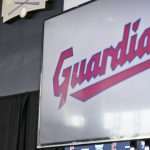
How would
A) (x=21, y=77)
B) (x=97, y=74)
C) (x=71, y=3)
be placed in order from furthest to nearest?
1. (x=21, y=77)
2. (x=71, y=3)
3. (x=97, y=74)

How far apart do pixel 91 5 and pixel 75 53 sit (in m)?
0.35

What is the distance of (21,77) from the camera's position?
12.2ft

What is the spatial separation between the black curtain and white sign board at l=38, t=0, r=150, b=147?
11.1 inches

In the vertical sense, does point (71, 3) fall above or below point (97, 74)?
above

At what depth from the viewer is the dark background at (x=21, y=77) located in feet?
11.1

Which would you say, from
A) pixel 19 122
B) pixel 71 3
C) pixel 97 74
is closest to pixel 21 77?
pixel 19 122

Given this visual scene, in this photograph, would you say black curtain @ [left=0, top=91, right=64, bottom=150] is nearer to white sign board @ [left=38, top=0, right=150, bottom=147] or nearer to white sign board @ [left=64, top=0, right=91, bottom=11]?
white sign board @ [left=38, top=0, right=150, bottom=147]

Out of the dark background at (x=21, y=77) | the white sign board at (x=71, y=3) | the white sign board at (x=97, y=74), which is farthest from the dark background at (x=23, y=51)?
the white sign board at (x=97, y=74)

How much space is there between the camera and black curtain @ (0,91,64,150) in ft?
10.9

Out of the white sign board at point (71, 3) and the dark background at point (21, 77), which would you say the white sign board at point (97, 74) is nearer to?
the white sign board at point (71, 3)

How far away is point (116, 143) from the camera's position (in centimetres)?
271

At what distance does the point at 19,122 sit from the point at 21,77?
18.3 inches

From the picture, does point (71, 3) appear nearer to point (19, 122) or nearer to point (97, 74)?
point (97, 74)

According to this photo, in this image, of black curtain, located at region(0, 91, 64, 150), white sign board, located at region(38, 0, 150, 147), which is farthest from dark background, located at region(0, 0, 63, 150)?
white sign board, located at region(38, 0, 150, 147)
